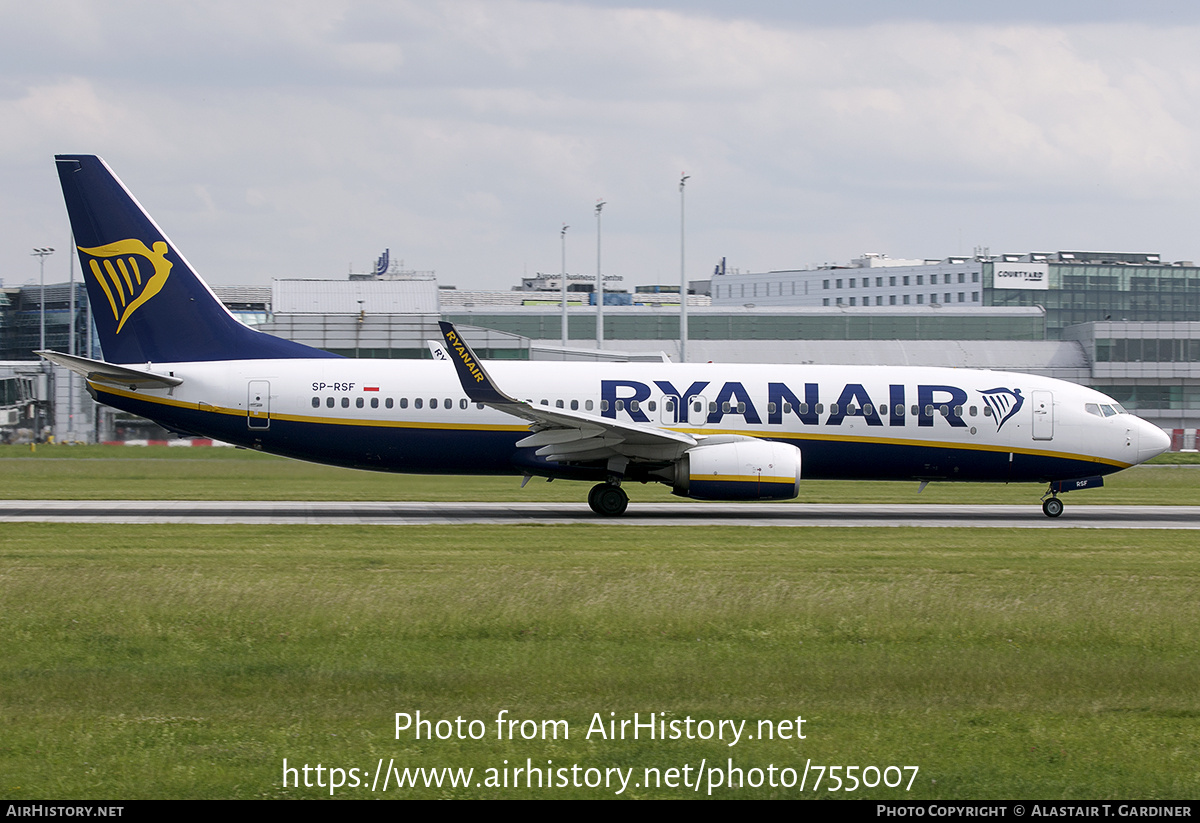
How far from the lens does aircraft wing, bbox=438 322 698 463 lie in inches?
1080

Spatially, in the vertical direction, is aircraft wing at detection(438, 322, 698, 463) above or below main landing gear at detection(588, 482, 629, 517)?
above

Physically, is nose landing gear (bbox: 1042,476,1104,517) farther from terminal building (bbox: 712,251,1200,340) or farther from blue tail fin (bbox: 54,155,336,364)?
terminal building (bbox: 712,251,1200,340)

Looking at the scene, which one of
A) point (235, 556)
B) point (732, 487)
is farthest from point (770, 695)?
point (732, 487)

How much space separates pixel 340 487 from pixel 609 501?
408 inches

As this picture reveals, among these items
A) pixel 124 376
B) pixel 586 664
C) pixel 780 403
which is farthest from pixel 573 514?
pixel 586 664

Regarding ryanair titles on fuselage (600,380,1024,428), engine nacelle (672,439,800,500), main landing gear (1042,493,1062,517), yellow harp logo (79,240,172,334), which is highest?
yellow harp logo (79,240,172,334)

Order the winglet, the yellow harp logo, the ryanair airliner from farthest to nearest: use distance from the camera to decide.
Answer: the yellow harp logo
the ryanair airliner
the winglet

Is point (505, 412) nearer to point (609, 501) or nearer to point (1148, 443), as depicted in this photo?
point (609, 501)

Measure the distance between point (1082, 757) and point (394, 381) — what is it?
22.6 meters

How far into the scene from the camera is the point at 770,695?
36.6 ft

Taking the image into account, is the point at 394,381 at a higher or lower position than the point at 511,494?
higher

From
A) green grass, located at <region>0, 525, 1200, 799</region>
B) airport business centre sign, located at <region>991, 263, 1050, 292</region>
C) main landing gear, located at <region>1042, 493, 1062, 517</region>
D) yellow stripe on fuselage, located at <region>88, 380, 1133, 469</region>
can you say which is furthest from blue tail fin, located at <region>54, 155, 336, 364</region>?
airport business centre sign, located at <region>991, 263, 1050, 292</region>

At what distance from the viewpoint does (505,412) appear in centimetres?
2836

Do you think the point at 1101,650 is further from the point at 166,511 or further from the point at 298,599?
the point at 166,511
